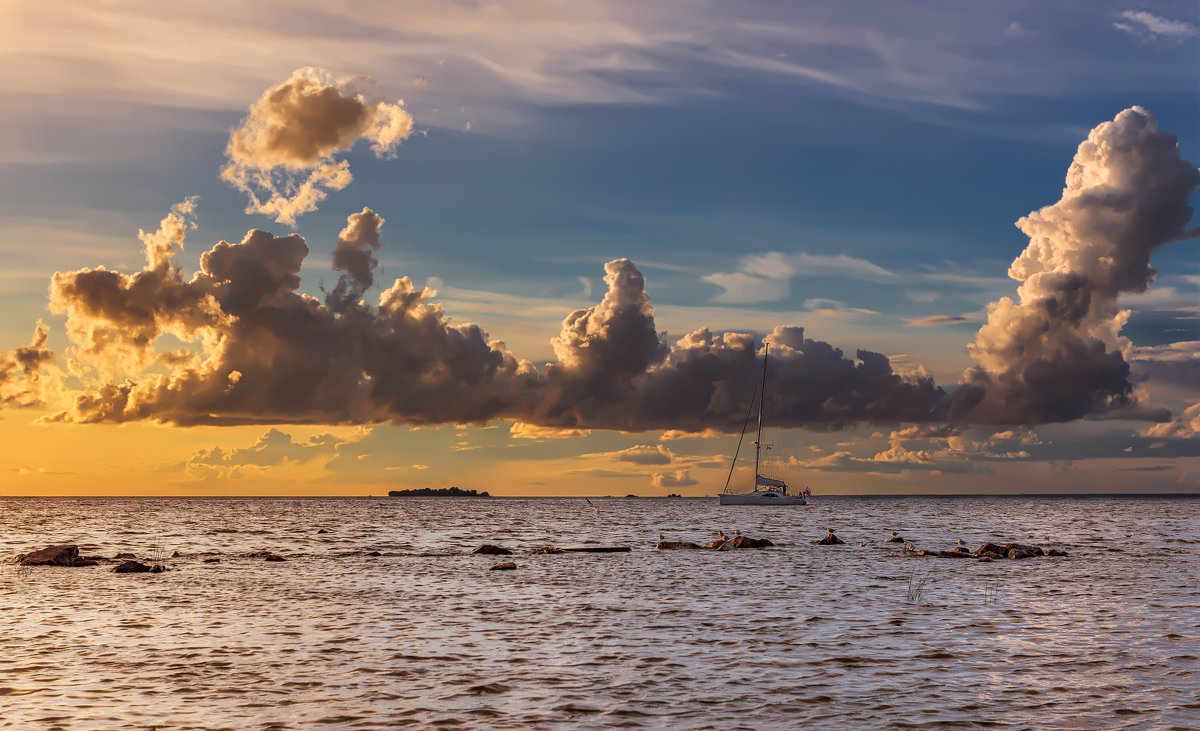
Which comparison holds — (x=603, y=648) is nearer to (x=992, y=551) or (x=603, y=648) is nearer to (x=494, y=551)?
(x=494, y=551)

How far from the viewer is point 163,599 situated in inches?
1768

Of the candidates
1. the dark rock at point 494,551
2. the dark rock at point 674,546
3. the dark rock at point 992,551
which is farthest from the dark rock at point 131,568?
the dark rock at point 992,551

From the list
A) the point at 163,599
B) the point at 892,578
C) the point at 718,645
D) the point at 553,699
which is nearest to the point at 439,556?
the point at 163,599

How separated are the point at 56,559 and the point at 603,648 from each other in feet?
168

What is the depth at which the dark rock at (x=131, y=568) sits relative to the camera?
192 ft

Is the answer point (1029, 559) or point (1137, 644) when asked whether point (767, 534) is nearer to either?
point (1029, 559)

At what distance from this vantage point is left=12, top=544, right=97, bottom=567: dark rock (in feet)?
211

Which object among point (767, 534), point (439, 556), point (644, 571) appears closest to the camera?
point (644, 571)

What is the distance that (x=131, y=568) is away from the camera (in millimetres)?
59375

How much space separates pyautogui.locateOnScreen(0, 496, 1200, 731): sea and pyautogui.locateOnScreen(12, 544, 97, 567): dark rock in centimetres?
271

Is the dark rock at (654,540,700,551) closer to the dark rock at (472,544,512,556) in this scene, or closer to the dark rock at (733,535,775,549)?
the dark rock at (733,535,775,549)

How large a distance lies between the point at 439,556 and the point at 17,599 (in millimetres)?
34424

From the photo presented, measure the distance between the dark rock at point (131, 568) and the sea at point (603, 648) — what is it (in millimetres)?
2322

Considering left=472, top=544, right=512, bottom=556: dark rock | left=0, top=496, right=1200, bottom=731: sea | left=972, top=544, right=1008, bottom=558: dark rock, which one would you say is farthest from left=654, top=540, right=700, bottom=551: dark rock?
left=972, top=544, right=1008, bottom=558: dark rock
